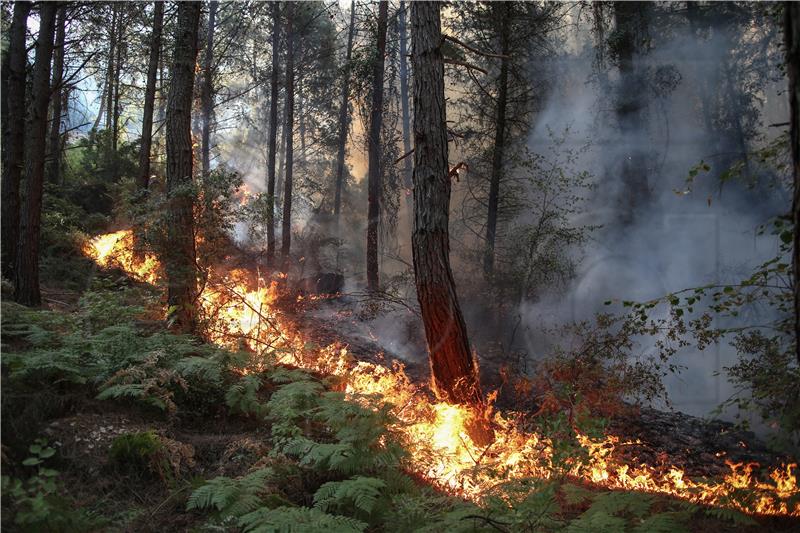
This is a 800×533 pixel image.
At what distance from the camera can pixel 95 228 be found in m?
14.6

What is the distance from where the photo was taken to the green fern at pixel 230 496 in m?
3.57

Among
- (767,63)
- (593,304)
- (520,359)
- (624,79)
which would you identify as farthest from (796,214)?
(767,63)

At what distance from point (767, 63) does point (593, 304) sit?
1112 centimetres

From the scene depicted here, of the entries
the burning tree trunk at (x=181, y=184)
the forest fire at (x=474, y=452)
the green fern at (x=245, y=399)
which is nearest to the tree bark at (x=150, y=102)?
the forest fire at (x=474, y=452)

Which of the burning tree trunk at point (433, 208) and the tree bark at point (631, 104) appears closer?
the burning tree trunk at point (433, 208)

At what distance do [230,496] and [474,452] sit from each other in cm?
380

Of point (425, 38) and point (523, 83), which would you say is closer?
point (425, 38)

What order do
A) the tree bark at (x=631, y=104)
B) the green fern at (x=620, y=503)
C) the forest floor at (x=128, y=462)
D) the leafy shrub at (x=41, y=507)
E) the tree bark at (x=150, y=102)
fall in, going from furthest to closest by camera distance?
the tree bark at (x=631, y=104)
the tree bark at (x=150, y=102)
the green fern at (x=620, y=503)
the forest floor at (x=128, y=462)
the leafy shrub at (x=41, y=507)

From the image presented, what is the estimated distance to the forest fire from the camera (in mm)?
4793

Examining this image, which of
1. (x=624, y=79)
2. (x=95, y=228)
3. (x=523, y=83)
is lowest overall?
(x=95, y=228)

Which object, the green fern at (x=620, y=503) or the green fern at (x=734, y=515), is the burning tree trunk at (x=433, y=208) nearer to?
the green fern at (x=620, y=503)

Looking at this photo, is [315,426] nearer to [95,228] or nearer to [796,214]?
[796,214]

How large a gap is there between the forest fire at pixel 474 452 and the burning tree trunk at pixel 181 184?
45 cm

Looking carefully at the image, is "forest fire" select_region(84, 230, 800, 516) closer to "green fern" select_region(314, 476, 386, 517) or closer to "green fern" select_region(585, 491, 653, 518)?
"green fern" select_region(585, 491, 653, 518)
